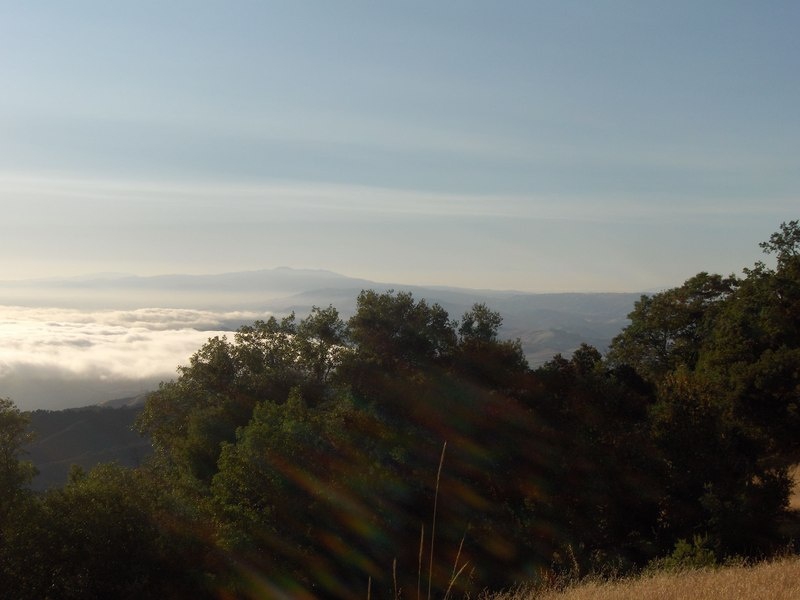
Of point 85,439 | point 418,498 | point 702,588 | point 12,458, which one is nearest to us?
→ point 702,588

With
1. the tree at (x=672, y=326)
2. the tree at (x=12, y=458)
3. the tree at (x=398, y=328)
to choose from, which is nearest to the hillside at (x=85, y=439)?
the tree at (x=672, y=326)

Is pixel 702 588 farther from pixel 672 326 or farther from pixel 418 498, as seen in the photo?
pixel 672 326

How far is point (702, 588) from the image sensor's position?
793cm

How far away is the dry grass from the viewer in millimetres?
7480

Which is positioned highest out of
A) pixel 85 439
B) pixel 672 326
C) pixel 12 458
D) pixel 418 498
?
pixel 672 326

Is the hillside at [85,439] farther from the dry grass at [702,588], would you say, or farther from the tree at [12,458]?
the dry grass at [702,588]

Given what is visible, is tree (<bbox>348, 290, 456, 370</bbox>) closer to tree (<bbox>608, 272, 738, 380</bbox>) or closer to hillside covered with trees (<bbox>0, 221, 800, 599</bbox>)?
hillside covered with trees (<bbox>0, 221, 800, 599</bbox>)

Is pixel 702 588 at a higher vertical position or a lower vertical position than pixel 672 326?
lower

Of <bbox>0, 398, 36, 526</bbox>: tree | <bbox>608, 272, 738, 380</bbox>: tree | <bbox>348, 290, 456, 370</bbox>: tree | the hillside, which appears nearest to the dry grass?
<bbox>0, 398, 36, 526</bbox>: tree

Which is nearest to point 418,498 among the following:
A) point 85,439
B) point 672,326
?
point 672,326

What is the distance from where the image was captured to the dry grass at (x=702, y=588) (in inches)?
295

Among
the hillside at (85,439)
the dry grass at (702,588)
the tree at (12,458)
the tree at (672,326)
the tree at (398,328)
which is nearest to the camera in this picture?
the dry grass at (702,588)

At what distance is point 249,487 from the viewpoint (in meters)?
18.2

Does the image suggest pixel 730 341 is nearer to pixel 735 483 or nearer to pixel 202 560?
pixel 735 483
